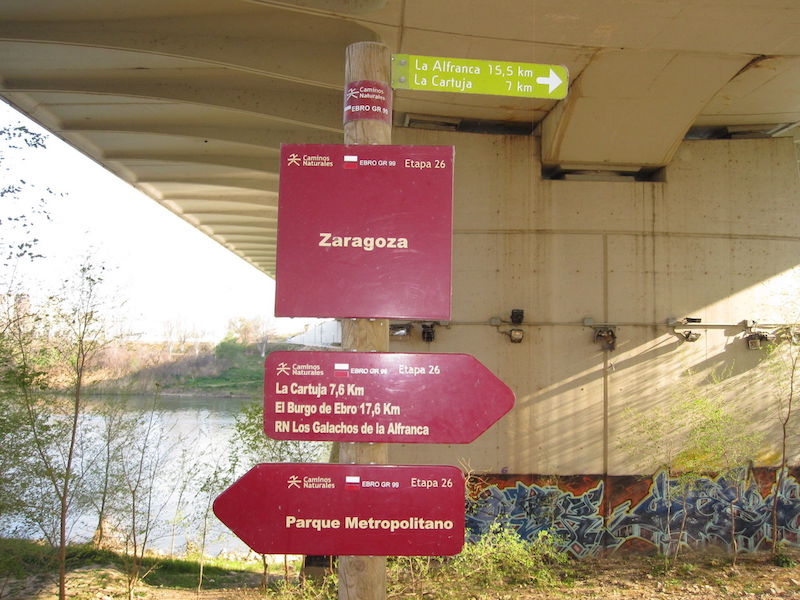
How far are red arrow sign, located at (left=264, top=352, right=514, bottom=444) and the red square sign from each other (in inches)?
7.7

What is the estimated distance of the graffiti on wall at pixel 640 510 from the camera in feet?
35.3

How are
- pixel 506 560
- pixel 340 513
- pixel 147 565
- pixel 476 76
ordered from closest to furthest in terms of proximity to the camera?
pixel 340 513 < pixel 476 76 < pixel 506 560 < pixel 147 565

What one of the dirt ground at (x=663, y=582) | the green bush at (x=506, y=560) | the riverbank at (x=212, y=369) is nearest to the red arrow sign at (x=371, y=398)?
the dirt ground at (x=663, y=582)

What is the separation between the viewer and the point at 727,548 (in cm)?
1127

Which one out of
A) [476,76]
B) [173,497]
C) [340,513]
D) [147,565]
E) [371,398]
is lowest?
[147,565]

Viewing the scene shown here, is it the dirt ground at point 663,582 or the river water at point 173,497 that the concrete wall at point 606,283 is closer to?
the dirt ground at point 663,582

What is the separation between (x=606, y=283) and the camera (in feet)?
36.6

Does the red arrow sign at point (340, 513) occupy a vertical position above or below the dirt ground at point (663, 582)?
above

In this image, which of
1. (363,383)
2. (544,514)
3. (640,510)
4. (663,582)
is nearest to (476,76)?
(363,383)

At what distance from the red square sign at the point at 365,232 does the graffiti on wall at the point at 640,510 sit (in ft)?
28.2

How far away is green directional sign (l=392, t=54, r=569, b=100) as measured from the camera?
3.25m

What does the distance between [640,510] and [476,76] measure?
9.60m

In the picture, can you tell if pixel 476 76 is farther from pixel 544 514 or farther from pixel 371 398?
pixel 544 514

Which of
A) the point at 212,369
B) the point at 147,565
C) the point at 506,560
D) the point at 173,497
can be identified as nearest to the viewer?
the point at 506,560
